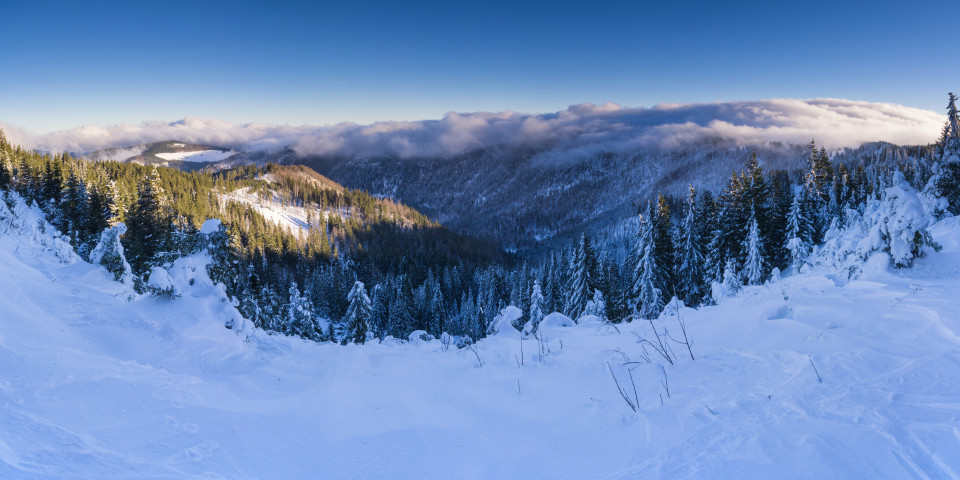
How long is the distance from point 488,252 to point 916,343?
14222 centimetres

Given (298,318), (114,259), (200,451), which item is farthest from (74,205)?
(200,451)

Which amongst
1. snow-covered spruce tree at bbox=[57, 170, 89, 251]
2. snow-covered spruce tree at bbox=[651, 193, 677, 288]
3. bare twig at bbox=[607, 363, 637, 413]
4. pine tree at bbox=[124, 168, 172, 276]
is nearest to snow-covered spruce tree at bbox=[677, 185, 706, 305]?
snow-covered spruce tree at bbox=[651, 193, 677, 288]

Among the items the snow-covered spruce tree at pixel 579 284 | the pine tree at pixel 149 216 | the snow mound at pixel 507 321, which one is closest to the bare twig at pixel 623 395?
the snow mound at pixel 507 321

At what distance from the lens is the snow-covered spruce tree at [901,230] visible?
8883mm

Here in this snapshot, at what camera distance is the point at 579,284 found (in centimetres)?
3036

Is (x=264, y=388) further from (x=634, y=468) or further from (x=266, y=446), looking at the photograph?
(x=634, y=468)

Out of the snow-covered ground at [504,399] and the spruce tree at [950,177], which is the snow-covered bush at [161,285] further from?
the spruce tree at [950,177]

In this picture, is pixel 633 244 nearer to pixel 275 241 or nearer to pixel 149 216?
pixel 149 216

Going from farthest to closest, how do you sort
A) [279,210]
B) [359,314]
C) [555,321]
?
[279,210]
[359,314]
[555,321]

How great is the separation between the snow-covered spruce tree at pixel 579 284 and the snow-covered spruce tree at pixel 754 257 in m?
10.1

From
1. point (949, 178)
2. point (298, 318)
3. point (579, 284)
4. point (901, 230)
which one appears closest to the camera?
point (901, 230)

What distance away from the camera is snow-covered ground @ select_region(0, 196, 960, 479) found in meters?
3.25

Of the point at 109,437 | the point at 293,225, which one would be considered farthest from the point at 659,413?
the point at 293,225

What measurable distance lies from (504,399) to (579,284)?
26.2m
